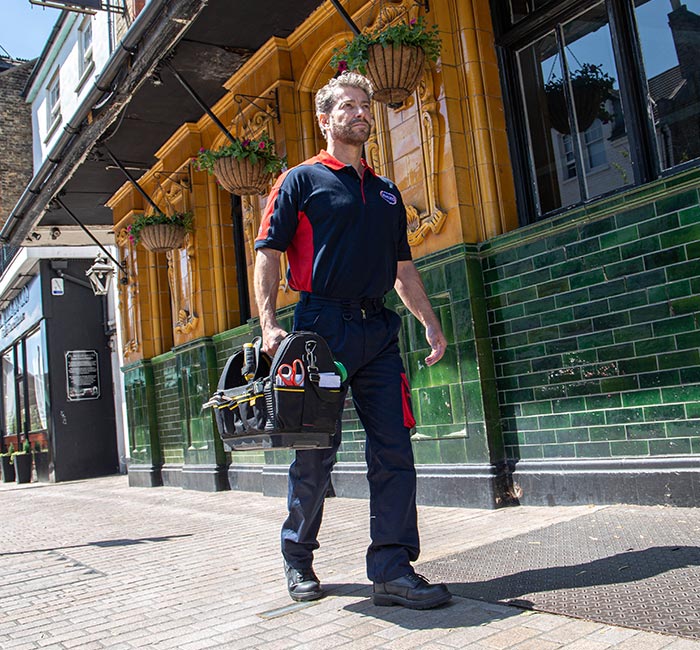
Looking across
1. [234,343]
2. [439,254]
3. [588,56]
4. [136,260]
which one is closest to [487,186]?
[439,254]

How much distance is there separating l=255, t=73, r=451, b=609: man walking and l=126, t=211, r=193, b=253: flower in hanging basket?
8.09 meters

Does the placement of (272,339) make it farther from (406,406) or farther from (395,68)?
(395,68)

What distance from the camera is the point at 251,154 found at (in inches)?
333

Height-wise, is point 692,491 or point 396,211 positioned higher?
point 396,211

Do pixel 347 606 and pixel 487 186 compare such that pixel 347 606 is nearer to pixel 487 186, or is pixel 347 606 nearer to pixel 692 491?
pixel 692 491

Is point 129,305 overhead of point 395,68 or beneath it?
beneath

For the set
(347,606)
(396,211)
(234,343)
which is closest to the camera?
(347,606)

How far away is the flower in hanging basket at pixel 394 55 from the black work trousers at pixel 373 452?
3331 millimetres

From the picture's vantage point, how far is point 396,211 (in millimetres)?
3584

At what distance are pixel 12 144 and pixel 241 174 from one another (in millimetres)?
19649

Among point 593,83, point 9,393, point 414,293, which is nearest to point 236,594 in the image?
point 414,293

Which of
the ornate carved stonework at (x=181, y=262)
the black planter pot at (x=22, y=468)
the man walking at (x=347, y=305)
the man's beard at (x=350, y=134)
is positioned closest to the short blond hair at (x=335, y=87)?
the man walking at (x=347, y=305)

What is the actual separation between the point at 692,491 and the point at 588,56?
11.1 ft

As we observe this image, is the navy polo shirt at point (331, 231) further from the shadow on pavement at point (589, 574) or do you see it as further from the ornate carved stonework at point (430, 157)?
the ornate carved stonework at point (430, 157)
